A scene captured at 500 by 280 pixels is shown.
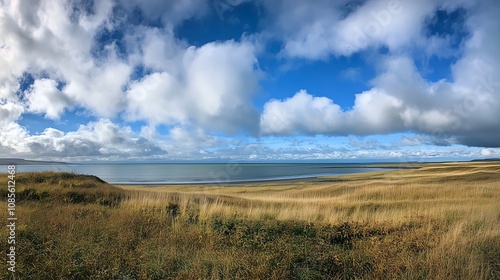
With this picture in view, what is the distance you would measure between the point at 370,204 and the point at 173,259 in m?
15.7

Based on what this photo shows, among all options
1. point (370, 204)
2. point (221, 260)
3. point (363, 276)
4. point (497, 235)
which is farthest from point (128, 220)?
point (370, 204)

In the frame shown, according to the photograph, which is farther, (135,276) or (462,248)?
(462,248)

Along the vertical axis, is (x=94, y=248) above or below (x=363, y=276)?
above

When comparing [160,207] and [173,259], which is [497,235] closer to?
[173,259]

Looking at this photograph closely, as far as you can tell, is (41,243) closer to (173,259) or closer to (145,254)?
(145,254)

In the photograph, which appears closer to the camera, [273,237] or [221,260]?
[221,260]

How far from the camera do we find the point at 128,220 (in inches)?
399

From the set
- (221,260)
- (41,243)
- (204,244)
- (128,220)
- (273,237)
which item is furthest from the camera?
(128,220)

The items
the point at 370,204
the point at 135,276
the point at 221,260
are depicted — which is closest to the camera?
the point at 135,276

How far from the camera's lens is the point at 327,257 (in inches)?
287

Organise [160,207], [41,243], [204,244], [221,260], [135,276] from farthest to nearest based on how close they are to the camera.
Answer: [160,207]
[204,244]
[41,243]
[221,260]
[135,276]

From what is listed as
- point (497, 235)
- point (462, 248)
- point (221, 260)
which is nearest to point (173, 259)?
point (221, 260)

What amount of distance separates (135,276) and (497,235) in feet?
33.7

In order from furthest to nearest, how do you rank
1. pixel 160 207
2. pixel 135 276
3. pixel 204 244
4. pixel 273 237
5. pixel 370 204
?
pixel 370 204 → pixel 160 207 → pixel 273 237 → pixel 204 244 → pixel 135 276
